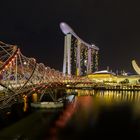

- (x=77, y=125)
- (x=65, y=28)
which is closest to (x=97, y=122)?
(x=77, y=125)

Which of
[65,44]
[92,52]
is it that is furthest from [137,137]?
[92,52]

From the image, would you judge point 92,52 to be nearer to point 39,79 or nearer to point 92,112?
point 39,79

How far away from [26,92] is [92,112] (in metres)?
7.75

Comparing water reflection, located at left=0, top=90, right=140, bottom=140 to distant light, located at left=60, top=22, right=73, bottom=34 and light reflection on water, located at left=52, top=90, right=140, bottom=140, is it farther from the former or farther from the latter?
distant light, located at left=60, top=22, right=73, bottom=34

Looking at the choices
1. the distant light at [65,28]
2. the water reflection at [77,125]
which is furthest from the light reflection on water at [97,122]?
the distant light at [65,28]

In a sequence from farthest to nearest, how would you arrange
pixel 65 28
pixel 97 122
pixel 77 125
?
pixel 65 28
pixel 97 122
pixel 77 125

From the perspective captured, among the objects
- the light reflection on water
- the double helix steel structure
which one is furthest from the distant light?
the light reflection on water

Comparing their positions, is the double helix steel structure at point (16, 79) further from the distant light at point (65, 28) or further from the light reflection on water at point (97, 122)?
the distant light at point (65, 28)

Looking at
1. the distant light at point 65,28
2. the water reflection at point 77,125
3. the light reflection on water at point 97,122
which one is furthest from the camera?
the distant light at point 65,28

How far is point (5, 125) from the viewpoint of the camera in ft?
76.7

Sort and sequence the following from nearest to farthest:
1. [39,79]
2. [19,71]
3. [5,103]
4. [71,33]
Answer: [5,103] → [19,71] → [39,79] → [71,33]

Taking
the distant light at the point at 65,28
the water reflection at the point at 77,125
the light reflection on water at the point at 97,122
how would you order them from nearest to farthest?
the water reflection at the point at 77,125, the light reflection on water at the point at 97,122, the distant light at the point at 65,28

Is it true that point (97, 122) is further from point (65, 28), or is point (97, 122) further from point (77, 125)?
point (65, 28)

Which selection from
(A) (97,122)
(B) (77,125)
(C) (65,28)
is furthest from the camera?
(C) (65,28)
